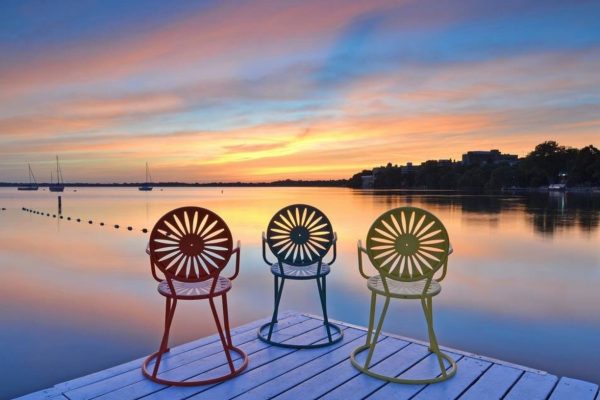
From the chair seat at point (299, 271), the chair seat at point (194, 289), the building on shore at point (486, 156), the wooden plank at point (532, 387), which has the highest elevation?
the building on shore at point (486, 156)

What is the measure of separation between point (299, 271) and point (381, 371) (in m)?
1.09

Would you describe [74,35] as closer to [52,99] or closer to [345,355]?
[52,99]

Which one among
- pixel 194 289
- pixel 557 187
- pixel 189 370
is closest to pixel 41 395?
pixel 189 370

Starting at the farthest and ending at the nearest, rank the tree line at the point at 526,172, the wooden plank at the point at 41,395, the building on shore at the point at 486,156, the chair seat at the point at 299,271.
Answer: the building on shore at the point at 486,156
the tree line at the point at 526,172
the chair seat at the point at 299,271
the wooden plank at the point at 41,395

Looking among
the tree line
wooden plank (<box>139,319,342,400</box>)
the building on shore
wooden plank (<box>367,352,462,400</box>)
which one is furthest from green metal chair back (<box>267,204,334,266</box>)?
the building on shore

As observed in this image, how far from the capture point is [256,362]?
10.4ft

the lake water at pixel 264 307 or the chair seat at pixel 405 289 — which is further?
the lake water at pixel 264 307

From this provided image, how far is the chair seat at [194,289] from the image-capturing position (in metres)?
2.83

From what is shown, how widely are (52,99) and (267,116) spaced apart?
39.4ft

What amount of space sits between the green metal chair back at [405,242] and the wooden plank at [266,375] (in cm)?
95

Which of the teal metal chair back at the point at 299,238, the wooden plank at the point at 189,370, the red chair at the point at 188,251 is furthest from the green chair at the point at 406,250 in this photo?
the red chair at the point at 188,251

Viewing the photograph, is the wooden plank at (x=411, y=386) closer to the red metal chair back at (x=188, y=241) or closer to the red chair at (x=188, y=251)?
the red chair at (x=188, y=251)

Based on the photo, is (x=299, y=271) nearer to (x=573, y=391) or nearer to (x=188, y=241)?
(x=188, y=241)

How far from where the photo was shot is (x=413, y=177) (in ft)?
390
